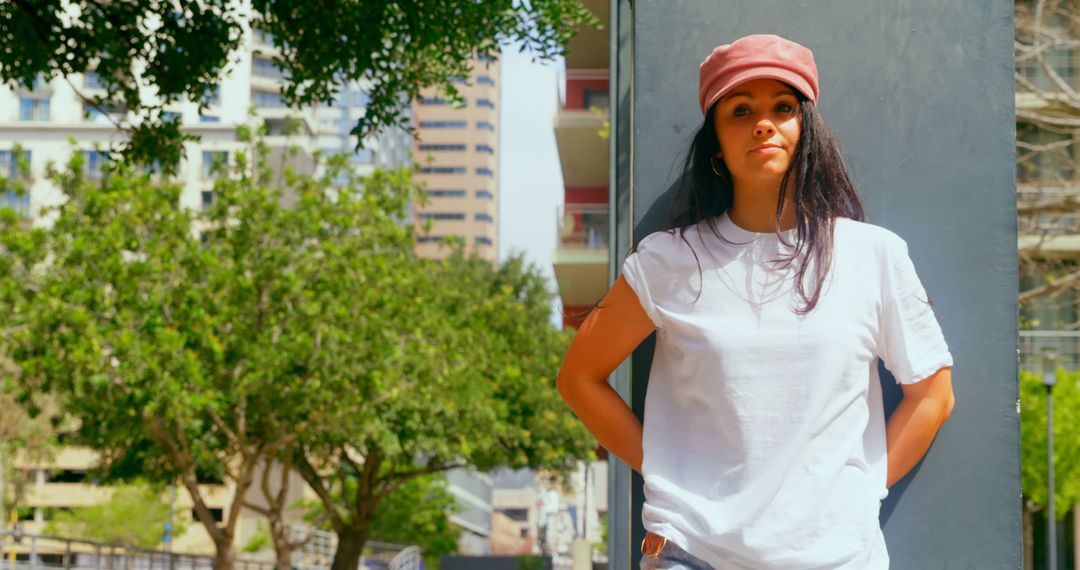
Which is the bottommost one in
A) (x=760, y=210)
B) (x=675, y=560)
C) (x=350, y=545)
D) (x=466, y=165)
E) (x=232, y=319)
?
(x=350, y=545)

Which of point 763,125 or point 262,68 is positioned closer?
point 763,125

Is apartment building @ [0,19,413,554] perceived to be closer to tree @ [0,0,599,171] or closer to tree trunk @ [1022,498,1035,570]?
tree trunk @ [1022,498,1035,570]

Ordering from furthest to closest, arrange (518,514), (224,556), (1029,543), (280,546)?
(518,514) < (1029,543) < (280,546) < (224,556)

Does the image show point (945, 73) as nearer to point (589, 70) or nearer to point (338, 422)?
point (338, 422)

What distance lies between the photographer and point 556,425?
2834 cm

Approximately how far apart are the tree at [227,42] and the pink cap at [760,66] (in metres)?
5.76

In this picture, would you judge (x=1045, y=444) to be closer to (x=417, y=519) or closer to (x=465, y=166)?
(x=417, y=519)

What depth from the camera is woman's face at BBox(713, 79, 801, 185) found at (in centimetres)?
241

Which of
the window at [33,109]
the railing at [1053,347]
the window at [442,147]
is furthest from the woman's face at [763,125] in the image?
the window at [442,147]

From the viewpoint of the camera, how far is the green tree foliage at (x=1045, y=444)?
24.7 m

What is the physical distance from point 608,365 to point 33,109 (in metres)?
77.6

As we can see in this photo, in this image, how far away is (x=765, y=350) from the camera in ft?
7.52

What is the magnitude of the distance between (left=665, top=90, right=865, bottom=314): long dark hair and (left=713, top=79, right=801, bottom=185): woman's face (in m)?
0.02

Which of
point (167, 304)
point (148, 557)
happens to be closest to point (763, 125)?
point (167, 304)
